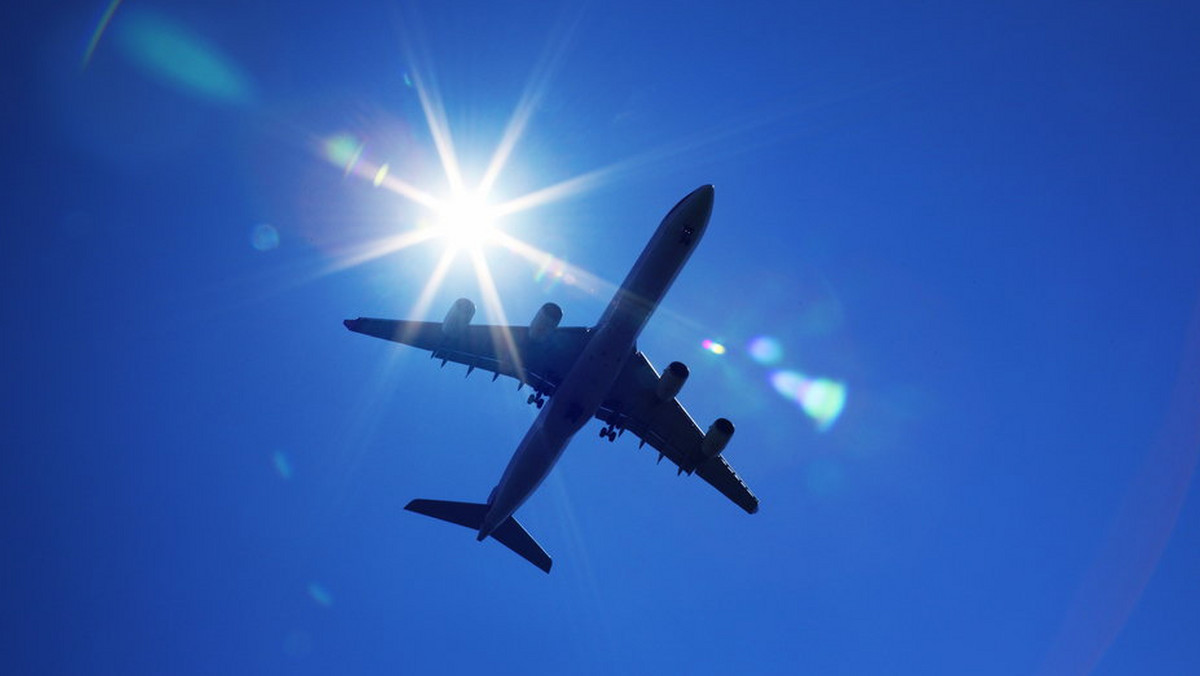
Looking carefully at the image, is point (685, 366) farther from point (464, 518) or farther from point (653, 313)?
point (464, 518)

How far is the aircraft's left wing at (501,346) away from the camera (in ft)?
114

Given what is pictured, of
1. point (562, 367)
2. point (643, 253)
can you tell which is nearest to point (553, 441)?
point (562, 367)

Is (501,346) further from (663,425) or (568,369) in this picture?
(663,425)

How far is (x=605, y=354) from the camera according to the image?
104 feet

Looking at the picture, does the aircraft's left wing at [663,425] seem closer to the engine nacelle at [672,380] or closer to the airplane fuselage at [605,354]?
the engine nacelle at [672,380]

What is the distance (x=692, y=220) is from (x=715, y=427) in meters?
11.0

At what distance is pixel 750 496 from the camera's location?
131ft

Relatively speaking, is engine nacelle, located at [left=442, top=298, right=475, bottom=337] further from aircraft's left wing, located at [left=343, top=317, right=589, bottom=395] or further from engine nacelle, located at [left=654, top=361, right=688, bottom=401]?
engine nacelle, located at [left=654, top=361, right=688, bottom=401]

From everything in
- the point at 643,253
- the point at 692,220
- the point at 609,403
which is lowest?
the point at 609,403

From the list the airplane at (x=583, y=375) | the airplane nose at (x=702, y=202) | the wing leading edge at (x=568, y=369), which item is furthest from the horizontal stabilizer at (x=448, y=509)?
the airplane nose at (x=702, y=202)

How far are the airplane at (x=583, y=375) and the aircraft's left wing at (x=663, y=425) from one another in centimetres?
5

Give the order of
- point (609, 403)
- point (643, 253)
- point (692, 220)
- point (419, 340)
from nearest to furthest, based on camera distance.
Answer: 1. point (692, 220)
2. point (643, 253)
3. point (419, 340)
4. point (609, 403)

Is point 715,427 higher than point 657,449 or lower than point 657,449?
higher

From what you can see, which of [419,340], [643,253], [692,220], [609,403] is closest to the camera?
[692,220]
